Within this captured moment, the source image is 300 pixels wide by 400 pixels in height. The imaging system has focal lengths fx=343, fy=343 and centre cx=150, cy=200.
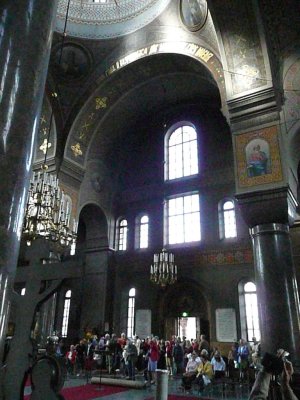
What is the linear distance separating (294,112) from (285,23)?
223 cm

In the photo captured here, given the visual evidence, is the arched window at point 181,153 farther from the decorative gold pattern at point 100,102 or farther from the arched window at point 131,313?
the arched window at point 131,313

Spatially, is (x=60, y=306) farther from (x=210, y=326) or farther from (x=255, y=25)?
(x=255, y=25)

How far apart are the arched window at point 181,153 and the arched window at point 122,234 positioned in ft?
9.91

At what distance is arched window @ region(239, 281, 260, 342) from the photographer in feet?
39.4

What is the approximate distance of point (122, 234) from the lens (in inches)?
636

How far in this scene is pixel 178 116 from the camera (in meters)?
16.0

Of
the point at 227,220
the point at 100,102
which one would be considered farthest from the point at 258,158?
the point at 100,102

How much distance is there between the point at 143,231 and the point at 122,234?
3.83 feet

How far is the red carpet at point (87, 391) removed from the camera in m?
7.17

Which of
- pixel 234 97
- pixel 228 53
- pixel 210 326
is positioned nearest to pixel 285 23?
pixel 228 53

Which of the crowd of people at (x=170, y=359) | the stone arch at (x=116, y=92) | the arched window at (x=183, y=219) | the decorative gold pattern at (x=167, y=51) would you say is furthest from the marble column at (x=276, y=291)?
the stone arch at (x=116, y=92)

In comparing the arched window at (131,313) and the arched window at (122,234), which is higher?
the arched window at (122,234)

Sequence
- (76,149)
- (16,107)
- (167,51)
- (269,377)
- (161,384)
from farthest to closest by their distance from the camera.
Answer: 1. (76,149)
2. (167,51)
3. (161,384)
4. (269,377)
5. (16,107)

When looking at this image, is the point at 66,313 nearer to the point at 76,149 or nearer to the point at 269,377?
the point at 76,149
